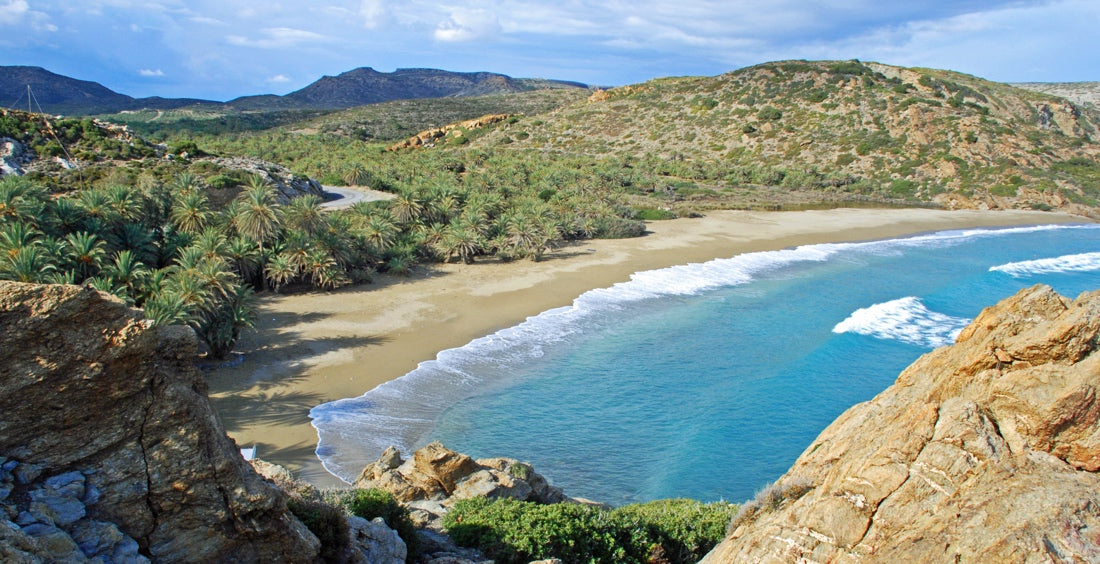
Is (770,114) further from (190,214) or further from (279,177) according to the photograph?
(190,214)

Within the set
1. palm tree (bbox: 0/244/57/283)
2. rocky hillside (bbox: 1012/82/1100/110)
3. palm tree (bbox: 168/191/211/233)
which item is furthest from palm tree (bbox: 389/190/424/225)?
rocky hillside (bbox: 1012/82/1100/110)

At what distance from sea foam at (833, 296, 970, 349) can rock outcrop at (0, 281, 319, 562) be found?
24.2 metres

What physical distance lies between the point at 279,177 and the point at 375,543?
140ft

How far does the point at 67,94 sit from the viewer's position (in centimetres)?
16412

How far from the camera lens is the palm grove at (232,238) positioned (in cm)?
1861

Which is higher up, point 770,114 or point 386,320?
point 770,114

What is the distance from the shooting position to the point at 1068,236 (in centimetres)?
5084

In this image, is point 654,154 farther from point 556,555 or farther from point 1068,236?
point 556,555

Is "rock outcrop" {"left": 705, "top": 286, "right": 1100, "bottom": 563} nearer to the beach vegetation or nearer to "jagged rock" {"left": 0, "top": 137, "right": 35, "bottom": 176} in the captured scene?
the beach vegetation

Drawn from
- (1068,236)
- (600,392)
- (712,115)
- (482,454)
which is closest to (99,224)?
(482,454)

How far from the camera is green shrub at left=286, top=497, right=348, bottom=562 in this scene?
22.6 ft

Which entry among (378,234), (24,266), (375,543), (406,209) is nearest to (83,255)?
(24,266)

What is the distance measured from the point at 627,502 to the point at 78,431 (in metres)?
11.0

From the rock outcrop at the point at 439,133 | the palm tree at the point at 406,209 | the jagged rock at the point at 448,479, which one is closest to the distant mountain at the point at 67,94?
the rock outcrop at the point at 439,133
